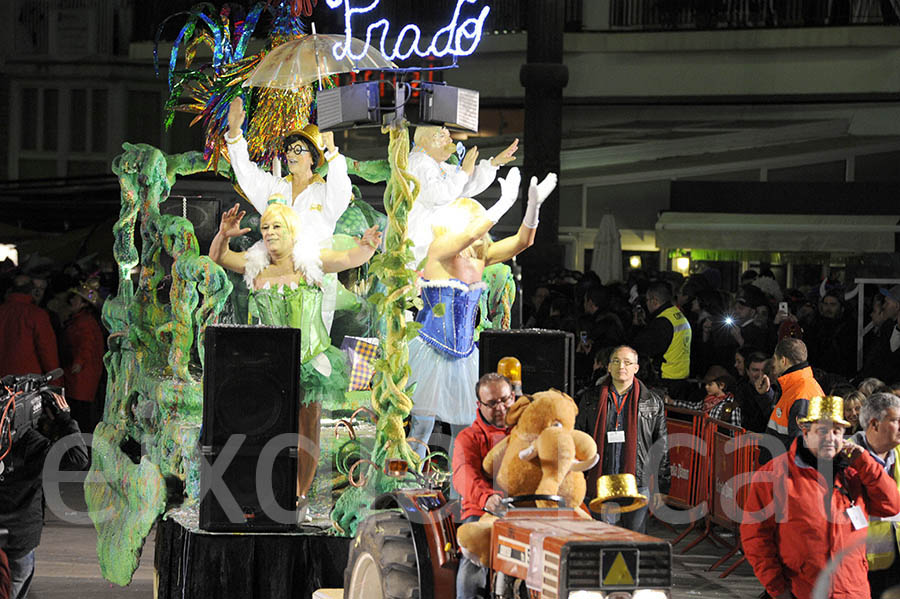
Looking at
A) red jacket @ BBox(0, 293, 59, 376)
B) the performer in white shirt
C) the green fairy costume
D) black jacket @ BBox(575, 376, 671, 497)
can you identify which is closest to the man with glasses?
black jacket @ BBox(575, 376, 671, 497)

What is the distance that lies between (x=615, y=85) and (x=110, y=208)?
9458 mm

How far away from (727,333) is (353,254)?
16.6 ft

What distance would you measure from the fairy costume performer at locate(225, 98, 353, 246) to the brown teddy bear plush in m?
3.37

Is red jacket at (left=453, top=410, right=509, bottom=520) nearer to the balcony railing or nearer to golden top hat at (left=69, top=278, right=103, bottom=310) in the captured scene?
golden top hat at (left=69, top=278, right=103, bottom=310)

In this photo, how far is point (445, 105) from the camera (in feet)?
24.7

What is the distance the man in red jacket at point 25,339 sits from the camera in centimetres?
1219

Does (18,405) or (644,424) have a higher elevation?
(18,405)

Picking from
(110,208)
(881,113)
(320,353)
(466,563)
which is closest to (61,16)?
(110,208)

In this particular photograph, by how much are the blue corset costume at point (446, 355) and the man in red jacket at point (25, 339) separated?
4972mm

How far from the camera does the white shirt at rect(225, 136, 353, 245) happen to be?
8.68 m

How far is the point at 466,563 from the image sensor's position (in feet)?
18.7

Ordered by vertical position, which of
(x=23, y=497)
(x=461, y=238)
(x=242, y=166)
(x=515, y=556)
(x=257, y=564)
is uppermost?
(x=242, y=166)

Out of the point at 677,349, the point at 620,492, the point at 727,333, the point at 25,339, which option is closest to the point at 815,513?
the point at 620,492

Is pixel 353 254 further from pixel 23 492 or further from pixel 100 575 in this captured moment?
pixel 100 575
